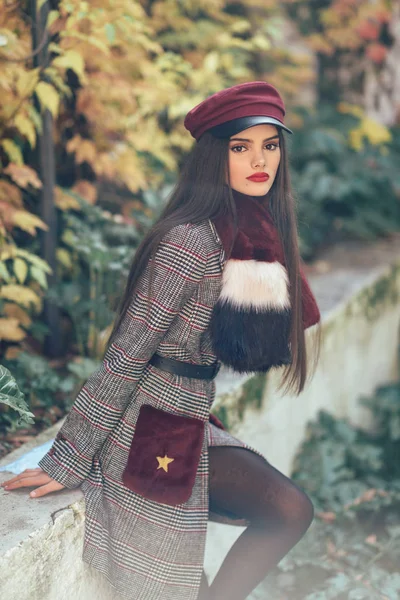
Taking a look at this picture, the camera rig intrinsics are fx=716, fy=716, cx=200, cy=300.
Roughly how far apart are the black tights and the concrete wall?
374 mm

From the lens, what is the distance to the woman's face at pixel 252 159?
74.8 inches

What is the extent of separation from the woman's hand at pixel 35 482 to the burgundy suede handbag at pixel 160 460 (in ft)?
0.68

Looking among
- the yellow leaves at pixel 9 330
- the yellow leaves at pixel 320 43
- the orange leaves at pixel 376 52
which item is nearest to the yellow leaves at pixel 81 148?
the yellow leaves at pixel 9 330

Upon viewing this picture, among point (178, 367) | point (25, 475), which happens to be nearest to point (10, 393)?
point (25, 475)

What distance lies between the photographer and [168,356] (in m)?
1.93

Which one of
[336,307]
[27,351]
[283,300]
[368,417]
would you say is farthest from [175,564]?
[368,417]

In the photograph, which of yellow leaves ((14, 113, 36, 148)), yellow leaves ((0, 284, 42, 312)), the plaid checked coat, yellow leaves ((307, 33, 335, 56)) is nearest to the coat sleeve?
the plaid checked coat

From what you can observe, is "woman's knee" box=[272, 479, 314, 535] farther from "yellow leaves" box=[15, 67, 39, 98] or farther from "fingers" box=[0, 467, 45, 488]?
"yellow leaves" box=[15, 67, 39, 98]

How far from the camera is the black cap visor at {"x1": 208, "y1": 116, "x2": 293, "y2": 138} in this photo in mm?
1844

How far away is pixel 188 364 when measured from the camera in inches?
76.8

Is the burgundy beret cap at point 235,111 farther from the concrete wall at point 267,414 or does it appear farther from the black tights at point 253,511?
the concrete wall at point 267,414

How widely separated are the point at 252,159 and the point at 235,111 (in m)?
0.13

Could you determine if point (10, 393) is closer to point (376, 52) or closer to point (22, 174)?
point (22, 174)

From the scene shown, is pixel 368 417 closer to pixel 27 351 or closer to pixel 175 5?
pixel 27 351
